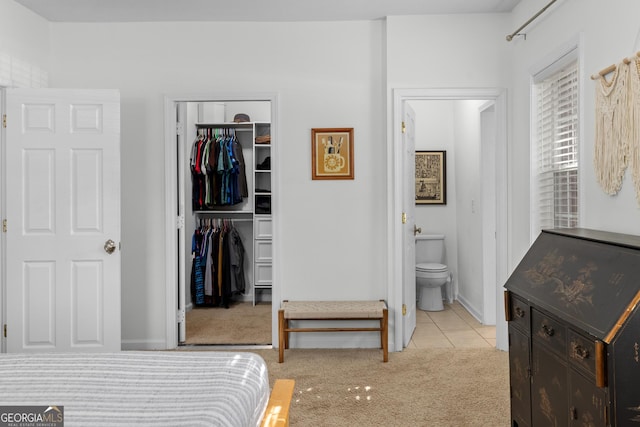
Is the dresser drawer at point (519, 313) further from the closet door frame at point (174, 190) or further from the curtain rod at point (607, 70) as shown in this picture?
the closet door frame at point (174, 190)

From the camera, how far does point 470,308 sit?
4.90 m

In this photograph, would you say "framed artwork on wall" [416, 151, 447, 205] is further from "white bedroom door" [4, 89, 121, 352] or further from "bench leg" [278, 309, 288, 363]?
"white bedroom door" [4, 89, 121, 352]

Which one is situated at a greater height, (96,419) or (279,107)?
(279,107)

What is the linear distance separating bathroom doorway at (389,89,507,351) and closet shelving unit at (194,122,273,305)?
1790mm

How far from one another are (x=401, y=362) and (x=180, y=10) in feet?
10.3

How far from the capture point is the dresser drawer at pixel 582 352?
154 centimetres

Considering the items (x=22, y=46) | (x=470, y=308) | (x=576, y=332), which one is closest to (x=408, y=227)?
(x=470, y=308)

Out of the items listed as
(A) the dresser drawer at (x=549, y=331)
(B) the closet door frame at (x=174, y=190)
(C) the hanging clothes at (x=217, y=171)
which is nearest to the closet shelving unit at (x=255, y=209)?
(C) the hanging clothes at (x=217, y=171)

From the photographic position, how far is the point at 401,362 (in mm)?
3471

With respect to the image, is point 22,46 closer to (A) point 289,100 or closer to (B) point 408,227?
(A) point 289,100

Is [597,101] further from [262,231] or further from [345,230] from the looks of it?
[262,231]

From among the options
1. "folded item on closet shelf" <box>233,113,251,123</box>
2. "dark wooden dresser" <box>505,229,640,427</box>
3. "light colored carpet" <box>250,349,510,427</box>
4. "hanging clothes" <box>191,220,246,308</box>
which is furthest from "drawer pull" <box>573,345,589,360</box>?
"folded item on closet shelf" <box>233,113,251,123</box>

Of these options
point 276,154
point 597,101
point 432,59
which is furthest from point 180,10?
point 597,101

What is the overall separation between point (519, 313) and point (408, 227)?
1762mm
